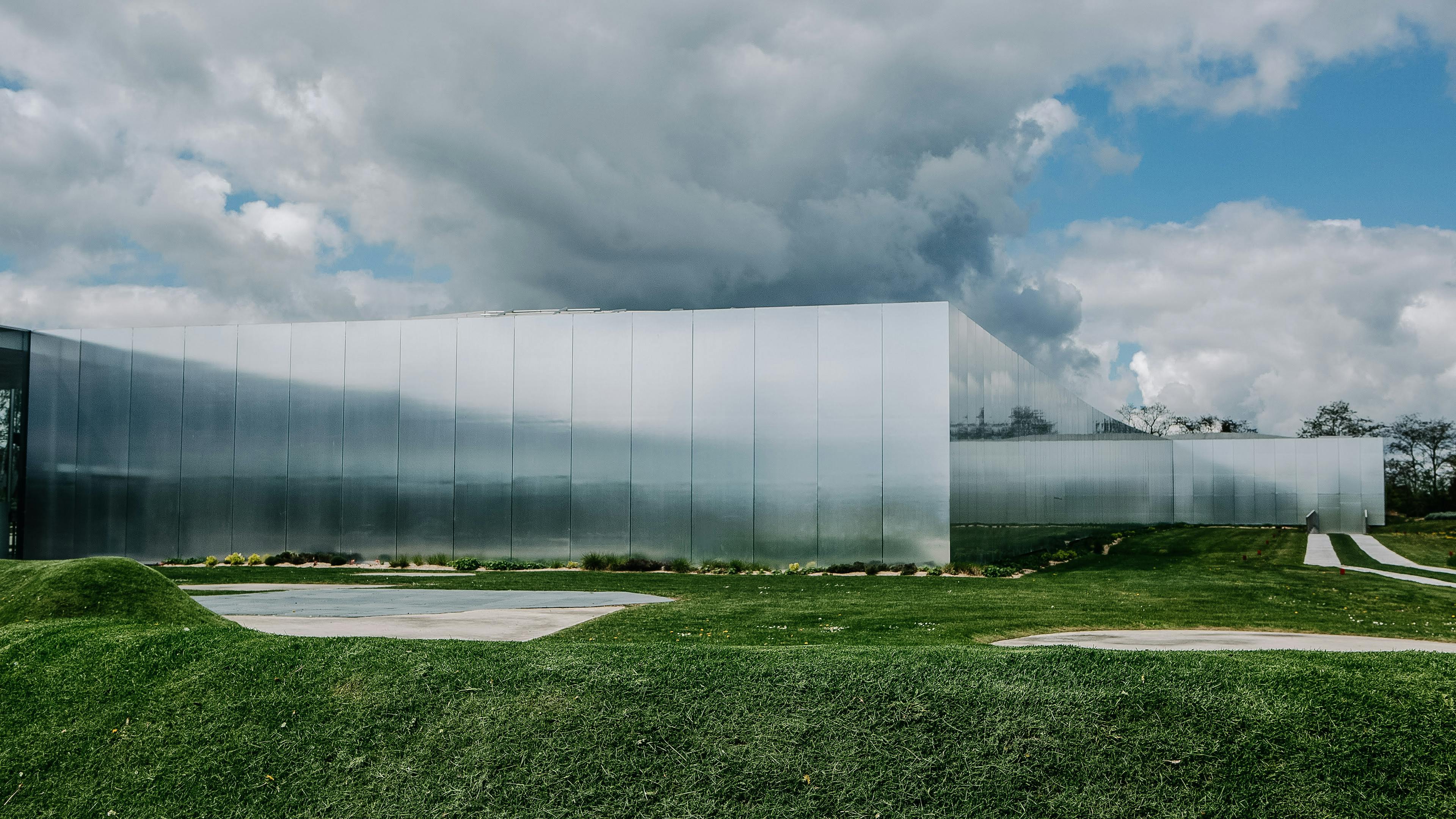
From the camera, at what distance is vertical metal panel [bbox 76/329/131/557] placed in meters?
26.1

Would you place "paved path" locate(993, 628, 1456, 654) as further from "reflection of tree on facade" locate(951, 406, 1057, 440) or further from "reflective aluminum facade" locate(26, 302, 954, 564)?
"reflection of tree on facade" locate(951, 406, 1057, 440)

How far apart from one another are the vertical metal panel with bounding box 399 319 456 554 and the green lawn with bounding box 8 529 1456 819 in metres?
17.1

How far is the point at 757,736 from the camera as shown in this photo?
17.2ft

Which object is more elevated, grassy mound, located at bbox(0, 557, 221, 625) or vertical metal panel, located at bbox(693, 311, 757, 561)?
vertical metal panel, located at bbox(693, 311, 757, 561)

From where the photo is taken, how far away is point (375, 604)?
43.3 ft

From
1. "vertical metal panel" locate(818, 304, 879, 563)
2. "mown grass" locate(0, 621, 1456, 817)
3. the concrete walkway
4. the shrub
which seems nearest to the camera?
"mown grass" locate(0, 621, 1456, 817)

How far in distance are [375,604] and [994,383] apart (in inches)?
677

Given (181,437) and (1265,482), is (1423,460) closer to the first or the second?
(1265,482)

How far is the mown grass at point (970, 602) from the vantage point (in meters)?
9.88

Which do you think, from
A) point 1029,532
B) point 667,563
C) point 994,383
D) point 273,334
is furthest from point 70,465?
point 1029,532

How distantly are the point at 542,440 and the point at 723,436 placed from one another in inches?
193

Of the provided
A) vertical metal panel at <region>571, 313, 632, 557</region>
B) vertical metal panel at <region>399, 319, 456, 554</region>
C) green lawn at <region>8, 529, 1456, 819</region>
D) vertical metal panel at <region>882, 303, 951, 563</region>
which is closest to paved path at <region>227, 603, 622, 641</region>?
green lawn at <region>8, 529, 1456, 819</region>

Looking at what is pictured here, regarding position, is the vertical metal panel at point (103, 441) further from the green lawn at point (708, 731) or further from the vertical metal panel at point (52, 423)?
the green lawn at point (708, 731)

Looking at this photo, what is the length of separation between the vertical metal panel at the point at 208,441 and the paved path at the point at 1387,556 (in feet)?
103
